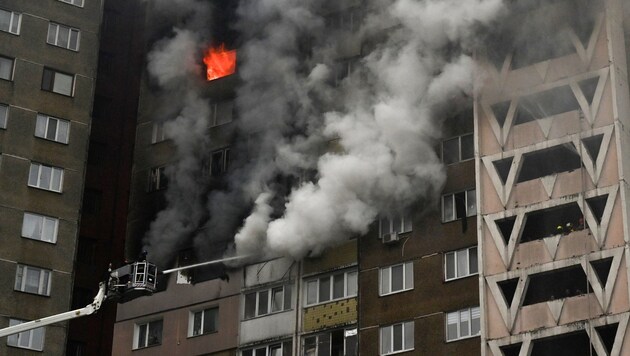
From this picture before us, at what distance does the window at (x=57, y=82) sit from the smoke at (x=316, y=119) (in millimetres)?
6003

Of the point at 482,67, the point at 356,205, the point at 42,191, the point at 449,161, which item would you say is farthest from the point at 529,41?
the point at 42,191

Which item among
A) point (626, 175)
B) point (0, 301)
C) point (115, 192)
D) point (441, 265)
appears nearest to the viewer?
point (626, 175)

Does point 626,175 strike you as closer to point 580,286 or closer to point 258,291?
point 580,286

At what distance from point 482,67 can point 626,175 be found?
34.4 ft

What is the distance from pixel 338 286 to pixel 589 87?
53.5ft

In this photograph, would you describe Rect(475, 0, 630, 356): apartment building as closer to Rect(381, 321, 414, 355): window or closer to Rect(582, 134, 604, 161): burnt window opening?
Rect(582, 134, 604, 161): burnt window opening

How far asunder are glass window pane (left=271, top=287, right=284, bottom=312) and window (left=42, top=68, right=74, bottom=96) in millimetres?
21886

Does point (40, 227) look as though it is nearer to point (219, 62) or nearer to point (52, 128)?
point (52, 128)

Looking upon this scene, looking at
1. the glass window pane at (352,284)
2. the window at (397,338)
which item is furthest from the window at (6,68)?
the window at (397,338)

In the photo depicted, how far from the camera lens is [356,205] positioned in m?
75.4

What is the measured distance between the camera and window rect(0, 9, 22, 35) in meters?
90.2

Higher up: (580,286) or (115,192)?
(115,192)

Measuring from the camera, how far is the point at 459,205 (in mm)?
72250

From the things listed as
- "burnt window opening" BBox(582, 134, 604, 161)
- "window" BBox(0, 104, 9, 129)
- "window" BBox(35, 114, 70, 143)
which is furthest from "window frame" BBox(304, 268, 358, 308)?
"window" BBox(0, 104, 9, 129)
